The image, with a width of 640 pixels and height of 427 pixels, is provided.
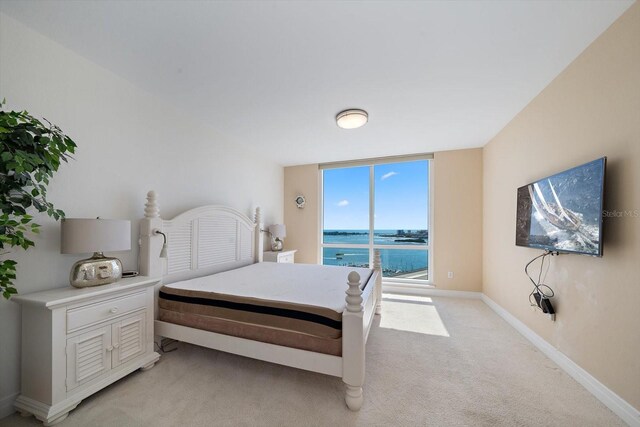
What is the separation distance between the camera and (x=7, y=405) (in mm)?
1505

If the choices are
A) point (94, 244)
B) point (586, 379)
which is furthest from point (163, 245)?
point (586, 379)

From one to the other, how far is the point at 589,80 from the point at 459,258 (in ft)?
9.42

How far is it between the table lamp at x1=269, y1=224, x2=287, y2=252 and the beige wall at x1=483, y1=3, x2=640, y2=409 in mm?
3393

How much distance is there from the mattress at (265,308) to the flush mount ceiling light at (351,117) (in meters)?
1.75

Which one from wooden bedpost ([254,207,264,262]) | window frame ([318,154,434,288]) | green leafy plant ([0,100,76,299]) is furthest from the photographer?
Answer: window frame ([318,154,434,288])

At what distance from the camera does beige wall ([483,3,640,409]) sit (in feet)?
4.78

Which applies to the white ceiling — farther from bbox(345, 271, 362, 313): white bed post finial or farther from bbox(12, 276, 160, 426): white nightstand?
bbox(12, 276, 160, 426): white nightstand

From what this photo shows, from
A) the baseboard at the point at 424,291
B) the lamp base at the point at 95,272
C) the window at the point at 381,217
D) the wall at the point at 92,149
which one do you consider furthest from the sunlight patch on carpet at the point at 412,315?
the wall at the point at 92,149

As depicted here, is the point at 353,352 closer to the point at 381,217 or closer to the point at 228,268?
the point at 228,268

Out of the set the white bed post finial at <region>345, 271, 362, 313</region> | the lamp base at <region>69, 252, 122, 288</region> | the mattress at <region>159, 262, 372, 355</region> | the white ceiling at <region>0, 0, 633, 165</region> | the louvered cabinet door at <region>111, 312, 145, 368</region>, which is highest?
the white ceiling at <region>0, 0, 633, 165</region>

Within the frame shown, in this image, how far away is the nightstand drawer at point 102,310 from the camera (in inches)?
60.4

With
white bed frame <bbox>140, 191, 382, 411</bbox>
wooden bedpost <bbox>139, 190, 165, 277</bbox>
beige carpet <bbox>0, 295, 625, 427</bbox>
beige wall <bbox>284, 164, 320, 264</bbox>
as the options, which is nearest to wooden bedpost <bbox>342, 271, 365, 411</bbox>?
white bed frame <bbox>140, 191, 382, 411</bbox>

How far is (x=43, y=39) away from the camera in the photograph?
66.8 inches

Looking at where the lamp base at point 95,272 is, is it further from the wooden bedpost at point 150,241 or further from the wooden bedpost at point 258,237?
the wooden bedpost at point 258,237
